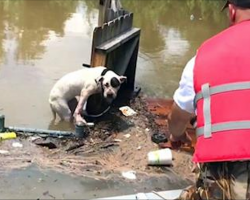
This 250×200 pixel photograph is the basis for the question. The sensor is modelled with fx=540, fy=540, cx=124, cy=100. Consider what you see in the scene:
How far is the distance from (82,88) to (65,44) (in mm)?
4687

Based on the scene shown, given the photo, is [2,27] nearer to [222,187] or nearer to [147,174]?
[147,174]

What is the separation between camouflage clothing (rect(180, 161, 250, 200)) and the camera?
2412 millimetres

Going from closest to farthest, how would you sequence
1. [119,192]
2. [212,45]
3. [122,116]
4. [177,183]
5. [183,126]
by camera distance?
[212,45] < [183,126] < [119,192] < [177,183] < [122,116]

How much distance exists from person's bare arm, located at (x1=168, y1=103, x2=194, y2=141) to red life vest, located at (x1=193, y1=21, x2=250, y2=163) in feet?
0.74

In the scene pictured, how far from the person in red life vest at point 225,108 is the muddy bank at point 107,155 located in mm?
2283

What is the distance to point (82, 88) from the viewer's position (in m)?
7.11

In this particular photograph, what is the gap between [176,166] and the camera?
17.5ft

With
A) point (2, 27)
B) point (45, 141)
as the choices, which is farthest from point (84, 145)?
point (2, 27)

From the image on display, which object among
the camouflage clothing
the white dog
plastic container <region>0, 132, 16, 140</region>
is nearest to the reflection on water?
the white dog

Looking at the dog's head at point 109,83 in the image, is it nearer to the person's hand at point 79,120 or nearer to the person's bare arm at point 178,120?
the person's hand at point 79,120

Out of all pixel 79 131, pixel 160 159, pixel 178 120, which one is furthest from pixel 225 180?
pixel 79 131

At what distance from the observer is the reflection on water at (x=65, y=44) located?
8.20 metres

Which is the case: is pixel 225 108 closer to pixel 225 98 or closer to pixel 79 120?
pixel 225 98

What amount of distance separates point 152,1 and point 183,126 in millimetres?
17155
